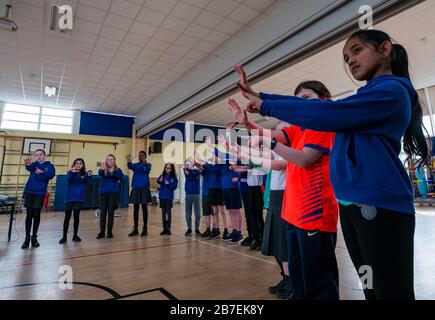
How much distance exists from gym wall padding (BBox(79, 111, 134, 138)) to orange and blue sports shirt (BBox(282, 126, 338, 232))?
385 inches

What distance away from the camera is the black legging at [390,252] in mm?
598

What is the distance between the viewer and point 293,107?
2.24ft

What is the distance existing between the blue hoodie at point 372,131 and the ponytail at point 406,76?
0.10 m

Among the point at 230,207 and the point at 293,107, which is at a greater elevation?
the point at 293,107

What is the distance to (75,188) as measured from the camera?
360 cm

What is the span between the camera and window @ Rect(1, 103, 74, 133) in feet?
26.9

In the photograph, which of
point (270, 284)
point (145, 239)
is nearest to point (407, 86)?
point (270, 284)

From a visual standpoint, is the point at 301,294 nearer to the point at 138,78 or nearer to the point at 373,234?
the point at 373,234

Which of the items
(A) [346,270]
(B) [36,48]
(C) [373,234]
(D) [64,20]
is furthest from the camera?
(B) [36,48]

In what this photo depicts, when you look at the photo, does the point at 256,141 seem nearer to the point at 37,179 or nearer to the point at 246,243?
the point at 246,243

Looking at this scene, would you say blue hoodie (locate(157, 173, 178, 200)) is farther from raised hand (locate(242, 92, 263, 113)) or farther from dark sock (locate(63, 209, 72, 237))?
raised hand (locate(242, 92, 263, 113))

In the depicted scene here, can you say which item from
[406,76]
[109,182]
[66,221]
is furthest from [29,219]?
[406,76]

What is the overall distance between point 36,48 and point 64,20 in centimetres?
138

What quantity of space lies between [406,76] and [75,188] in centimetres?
396
